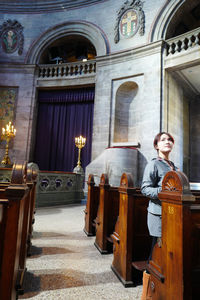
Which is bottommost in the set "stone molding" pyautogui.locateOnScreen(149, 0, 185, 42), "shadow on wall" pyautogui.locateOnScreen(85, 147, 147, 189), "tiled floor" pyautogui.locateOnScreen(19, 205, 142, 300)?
"tiled floor" pyautogui.locateOnScreen(19, 205, 142, 300)

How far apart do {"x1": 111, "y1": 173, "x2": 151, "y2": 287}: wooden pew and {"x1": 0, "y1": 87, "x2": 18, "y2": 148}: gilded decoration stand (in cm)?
857

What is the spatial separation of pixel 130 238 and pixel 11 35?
35.4 ft

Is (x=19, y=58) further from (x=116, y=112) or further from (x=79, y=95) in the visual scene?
(x=116, y=112)

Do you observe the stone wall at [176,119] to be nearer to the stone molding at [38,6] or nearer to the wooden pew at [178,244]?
the stone molding at [38,6]

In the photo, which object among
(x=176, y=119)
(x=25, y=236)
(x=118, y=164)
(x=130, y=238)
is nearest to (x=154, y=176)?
(x=130, y=238)

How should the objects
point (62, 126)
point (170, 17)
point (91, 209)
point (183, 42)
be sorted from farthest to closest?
point (62, 126) → point (170, 17) → point (183, 42) → point (91, 209)

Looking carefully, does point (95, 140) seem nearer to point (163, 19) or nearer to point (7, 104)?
point (7, 104)

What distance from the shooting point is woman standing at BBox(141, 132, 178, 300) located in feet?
5.22

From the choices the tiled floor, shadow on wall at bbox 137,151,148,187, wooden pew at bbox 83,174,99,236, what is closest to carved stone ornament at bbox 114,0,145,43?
shadow on wall at bbox 137,151,148,187

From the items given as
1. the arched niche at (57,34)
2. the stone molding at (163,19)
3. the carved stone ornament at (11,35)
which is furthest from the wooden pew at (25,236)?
the carved stone ornament at (11,35)

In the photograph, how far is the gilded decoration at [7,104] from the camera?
9.70 meters

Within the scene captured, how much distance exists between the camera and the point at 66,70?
9984 mm

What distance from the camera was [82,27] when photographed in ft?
31.2

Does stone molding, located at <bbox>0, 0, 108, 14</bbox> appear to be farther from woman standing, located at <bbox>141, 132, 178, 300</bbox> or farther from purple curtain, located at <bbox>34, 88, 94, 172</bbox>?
woman standing, located at <bbox>141, 132, 178, 300</bbox>
